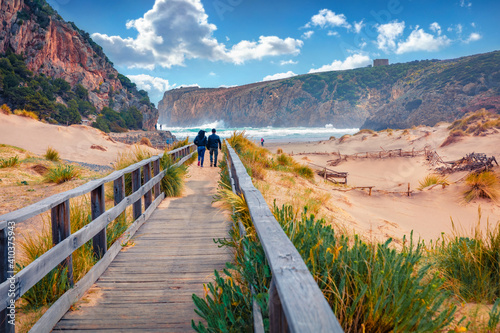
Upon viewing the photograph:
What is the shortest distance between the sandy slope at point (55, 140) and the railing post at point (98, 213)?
16.2m

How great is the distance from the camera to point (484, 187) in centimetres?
964

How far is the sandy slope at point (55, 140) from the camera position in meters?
18.2

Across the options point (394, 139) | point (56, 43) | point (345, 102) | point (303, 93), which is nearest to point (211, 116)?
point (303, 93)

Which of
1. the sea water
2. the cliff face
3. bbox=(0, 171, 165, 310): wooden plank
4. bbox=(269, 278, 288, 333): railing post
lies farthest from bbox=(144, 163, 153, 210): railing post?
the cliff face

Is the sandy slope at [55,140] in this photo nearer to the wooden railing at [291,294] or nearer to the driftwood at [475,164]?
the wooden railing at [291,294]

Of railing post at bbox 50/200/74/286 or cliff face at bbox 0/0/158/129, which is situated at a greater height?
cliff face at bbox 0/0/158/129

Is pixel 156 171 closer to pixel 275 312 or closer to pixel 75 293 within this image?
pixel 75 293

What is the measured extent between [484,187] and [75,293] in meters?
11.5

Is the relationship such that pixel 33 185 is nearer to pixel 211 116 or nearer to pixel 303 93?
pixel 303 93

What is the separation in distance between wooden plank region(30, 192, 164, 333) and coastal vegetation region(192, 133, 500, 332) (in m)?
1.15

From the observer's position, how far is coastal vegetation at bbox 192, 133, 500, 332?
1.67 metres

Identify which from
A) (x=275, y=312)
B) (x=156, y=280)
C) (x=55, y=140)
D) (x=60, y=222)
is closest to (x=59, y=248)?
(x=60, y=222)

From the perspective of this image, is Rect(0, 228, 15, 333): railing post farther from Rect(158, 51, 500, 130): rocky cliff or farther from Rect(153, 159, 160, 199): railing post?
Rect(158, 51, 500, 130): rocky cliff

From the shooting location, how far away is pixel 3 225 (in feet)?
6.07
